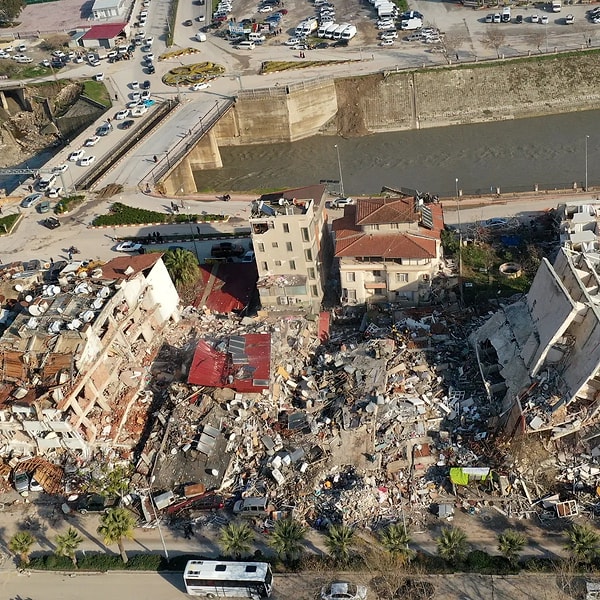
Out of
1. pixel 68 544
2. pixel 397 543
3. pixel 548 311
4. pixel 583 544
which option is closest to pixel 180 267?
pixel 68 544

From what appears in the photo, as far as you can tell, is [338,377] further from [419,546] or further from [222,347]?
[419,546]

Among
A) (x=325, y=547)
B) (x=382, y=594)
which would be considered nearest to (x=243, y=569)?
(x=325, y=547)

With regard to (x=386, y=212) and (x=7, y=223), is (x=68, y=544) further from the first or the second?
(x=7, y=223)

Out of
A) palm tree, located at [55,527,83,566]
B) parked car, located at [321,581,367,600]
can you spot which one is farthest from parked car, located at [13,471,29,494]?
parked car, located at [321,581,367,600]

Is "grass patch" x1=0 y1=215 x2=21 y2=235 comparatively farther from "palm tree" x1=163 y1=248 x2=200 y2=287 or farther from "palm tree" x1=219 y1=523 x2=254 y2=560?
"palm tree" x1=219 y1=523 x2=254 y2=560

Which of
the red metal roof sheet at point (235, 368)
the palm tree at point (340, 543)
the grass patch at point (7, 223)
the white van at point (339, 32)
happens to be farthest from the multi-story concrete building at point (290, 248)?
the white van at point (339, 32)

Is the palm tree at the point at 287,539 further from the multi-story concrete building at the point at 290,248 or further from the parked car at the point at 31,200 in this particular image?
the parked car at the point at 31,200
